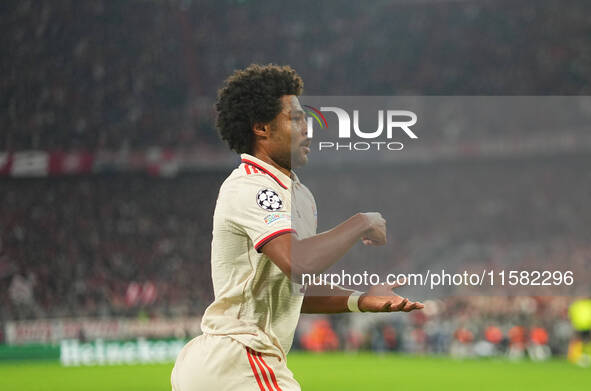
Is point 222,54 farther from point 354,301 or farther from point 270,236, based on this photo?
point 270,236

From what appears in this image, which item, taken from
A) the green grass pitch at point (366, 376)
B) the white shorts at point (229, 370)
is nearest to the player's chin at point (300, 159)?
the white shorts at point (229, 370)

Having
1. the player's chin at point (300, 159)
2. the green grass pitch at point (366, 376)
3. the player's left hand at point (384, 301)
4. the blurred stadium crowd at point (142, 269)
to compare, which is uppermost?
the blurred stadium crowd at point (142, 269)

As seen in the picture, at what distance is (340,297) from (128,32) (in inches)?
1109

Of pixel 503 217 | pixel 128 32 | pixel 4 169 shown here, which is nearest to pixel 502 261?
pixel 503 217

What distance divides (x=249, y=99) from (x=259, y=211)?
1.54 ft

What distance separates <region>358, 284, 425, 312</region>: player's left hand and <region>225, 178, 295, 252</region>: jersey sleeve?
0.47 metres

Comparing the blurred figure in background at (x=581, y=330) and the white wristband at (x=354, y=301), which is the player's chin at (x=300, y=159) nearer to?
the white wristband at (x=354, y=301)

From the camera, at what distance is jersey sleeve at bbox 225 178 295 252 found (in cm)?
331

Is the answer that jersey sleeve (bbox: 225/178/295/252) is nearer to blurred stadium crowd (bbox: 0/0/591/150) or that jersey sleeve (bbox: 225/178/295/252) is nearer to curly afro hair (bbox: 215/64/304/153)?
curly afro hair (bbox: 215/64/304/153)

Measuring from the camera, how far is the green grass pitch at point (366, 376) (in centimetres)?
1421

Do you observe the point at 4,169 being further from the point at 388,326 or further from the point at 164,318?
the point at 388,326

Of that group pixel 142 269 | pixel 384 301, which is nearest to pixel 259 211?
pixel 384 301

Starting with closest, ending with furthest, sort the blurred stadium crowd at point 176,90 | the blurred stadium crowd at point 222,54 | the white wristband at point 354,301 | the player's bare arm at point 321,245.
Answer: the player's bare arm at point 321,245 < the white wristband at point 354,301 < the blurred stadium crowd at point 176,90 < the blurred stadium crowd at point 222,54

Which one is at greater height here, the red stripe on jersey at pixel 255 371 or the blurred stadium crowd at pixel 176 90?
the blurred stadium crowd at pixel 176 90
